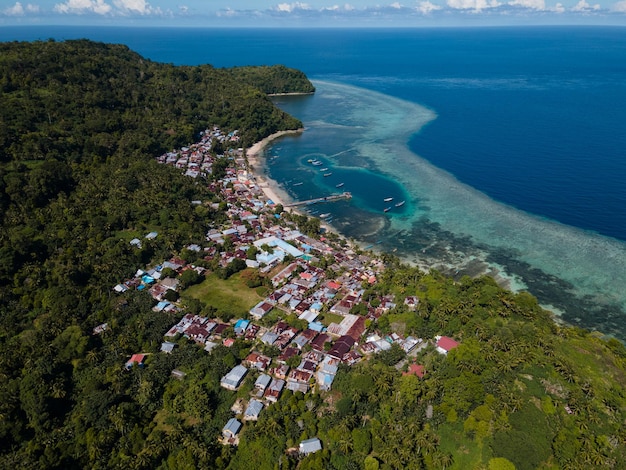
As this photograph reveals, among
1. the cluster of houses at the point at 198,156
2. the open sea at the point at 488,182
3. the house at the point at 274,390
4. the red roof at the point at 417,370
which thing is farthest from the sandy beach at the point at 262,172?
the red roof at the point at 417,370

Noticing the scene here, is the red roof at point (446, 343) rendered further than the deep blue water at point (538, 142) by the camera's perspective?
No

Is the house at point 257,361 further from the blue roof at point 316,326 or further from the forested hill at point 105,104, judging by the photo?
the forested hill at point 105,104

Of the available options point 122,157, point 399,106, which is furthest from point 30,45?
point 399,106

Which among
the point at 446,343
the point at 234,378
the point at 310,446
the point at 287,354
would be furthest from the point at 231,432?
the point at 446,343

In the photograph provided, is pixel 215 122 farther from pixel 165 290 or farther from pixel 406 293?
pixel 406 293

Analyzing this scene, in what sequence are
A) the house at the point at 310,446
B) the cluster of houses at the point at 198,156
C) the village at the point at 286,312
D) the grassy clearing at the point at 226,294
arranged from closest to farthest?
the house at the point at 310,446 → the village at the point at 286,312 → the grassy clearing at the point at 226,294 → the cluster of houses at the point at 198,156

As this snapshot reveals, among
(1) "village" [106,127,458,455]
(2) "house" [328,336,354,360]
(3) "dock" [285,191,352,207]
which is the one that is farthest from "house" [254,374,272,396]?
(3) "dock" [285,191,352,207]

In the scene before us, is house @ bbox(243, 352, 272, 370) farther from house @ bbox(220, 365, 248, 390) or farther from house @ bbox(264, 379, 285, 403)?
house @ bbox(264, 379, 285, 403)
